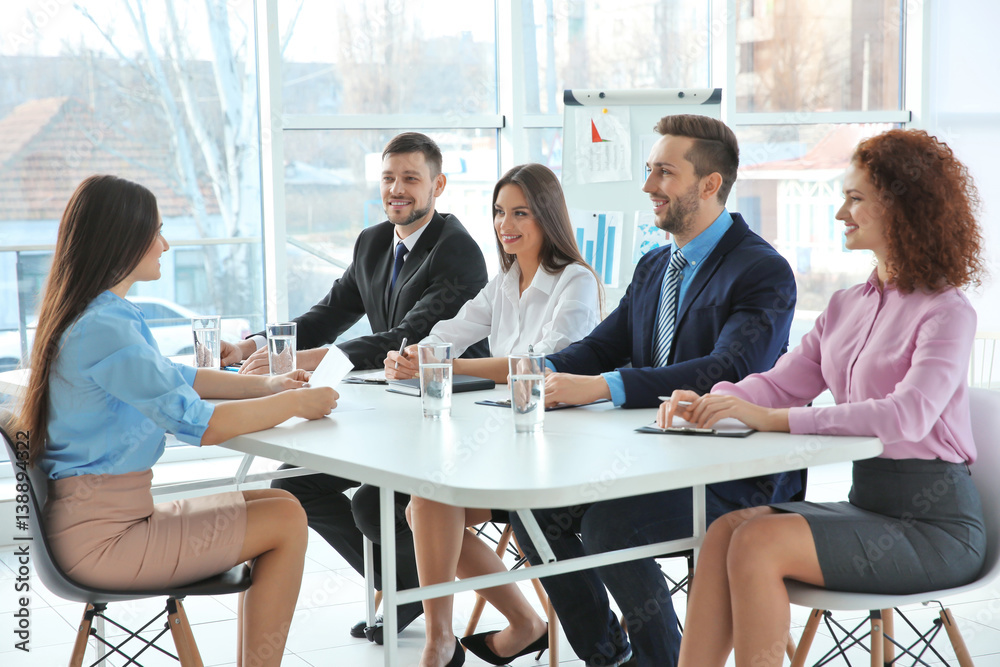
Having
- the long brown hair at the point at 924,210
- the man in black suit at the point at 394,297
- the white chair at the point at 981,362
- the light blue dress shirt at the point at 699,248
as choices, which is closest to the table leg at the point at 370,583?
the man in black suit at the point at 394,297

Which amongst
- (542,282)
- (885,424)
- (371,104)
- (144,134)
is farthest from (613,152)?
(885,424)

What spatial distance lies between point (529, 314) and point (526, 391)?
108cm

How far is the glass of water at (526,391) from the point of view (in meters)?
1.73

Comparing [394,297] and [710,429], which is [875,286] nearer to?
[710,429]

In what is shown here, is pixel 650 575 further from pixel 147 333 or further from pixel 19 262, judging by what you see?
pixel 19 262

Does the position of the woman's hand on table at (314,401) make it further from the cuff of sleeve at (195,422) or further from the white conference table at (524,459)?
the cuff of sleeve at (195,422)

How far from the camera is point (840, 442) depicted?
165 cm

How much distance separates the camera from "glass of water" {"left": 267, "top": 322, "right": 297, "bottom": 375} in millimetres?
2377

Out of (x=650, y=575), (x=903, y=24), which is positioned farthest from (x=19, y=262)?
(x=903, y=24)

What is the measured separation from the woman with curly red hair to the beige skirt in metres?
0.85

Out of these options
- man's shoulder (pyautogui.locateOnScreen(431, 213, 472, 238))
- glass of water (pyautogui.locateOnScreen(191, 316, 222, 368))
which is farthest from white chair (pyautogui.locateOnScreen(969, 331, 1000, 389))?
glass of water (pyautogui.locateOnScreen(191, 316, 222, 368))

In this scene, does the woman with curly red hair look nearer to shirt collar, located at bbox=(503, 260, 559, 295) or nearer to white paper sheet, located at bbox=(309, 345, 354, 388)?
white paper sheet, located at bbox=(309, 345, 354, 388)

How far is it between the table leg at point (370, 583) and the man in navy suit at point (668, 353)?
672mm

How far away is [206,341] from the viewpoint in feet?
8.04
